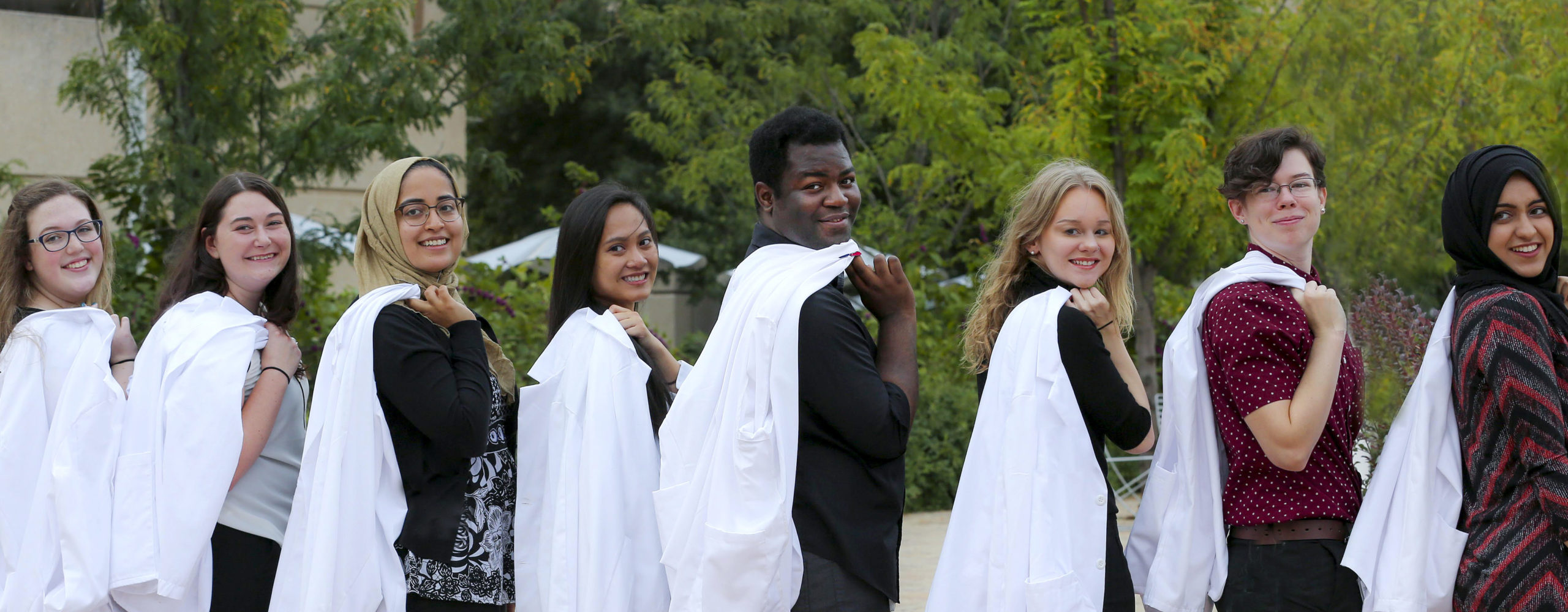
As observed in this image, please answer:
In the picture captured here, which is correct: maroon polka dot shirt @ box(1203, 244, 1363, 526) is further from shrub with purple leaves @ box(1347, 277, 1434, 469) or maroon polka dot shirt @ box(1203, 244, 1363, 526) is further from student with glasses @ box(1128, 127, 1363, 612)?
shrub with purple leaves @ box(1347, 277, 1434, 469)

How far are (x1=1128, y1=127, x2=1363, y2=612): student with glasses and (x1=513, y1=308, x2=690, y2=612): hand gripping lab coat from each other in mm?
1302

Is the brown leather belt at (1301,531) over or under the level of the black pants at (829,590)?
over

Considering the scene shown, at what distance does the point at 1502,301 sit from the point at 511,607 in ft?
8.68

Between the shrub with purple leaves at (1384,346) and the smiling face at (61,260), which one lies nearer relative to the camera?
the smiling face at (61,260)

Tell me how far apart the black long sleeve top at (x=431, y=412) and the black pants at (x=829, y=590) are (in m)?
0.96

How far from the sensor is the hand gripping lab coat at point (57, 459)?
3.24m

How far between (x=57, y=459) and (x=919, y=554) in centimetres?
579

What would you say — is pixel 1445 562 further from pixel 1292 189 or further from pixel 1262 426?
pixel 1292 189

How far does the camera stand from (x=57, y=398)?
3.47 meters

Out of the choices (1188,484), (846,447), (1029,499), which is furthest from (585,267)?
(1188,484)

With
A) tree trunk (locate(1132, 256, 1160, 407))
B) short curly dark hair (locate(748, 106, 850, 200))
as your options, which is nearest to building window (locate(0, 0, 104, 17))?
tree trunk (locate(1132, 256, 1160, 407))

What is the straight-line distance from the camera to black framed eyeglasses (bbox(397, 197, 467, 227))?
137 inches

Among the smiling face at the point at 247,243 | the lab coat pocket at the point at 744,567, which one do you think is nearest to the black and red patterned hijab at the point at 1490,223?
the lab coat pocket at the point at 744,567

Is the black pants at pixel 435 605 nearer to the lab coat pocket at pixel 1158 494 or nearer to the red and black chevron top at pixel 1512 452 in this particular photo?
the lab coat pocket at pixel 1158 494
